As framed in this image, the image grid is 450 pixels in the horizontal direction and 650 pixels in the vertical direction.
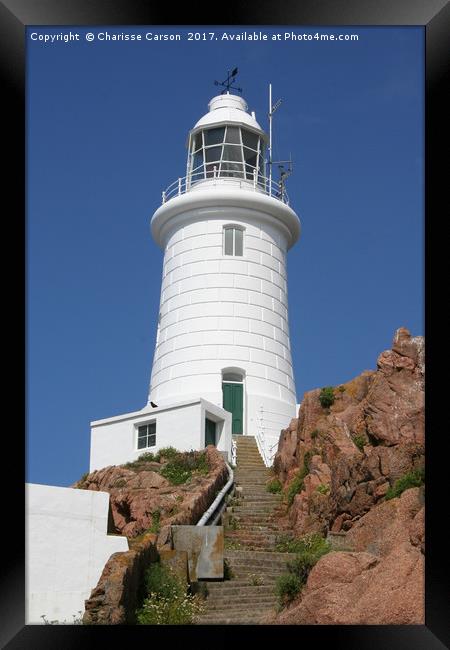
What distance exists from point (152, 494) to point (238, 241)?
12.1m

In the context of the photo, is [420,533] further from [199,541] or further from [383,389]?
[383,389]

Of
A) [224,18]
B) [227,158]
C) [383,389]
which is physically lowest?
[383,389]

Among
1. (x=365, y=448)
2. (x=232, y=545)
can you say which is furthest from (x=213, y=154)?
(x=232, y=545)

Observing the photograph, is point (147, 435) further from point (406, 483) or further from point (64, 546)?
point (64, 546)

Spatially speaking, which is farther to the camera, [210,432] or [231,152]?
[231,152]

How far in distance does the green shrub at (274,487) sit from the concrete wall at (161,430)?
3519mm

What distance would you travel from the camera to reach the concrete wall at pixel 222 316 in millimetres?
32625

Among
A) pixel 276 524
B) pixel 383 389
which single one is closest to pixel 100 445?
pixel 276 524

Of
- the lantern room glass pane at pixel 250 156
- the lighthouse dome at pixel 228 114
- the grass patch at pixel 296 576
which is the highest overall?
the lighthouse dome at pixel 228 114

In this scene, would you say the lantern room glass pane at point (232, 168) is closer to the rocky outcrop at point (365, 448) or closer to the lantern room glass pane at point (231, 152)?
the lantern room glass pane at point (231, 152)

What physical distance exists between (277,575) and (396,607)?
6.60 meters

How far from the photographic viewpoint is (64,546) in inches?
666

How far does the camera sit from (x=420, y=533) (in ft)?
48.0

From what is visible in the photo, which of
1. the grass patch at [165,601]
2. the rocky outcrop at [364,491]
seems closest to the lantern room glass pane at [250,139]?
the rocky outcrop at [364,491]
